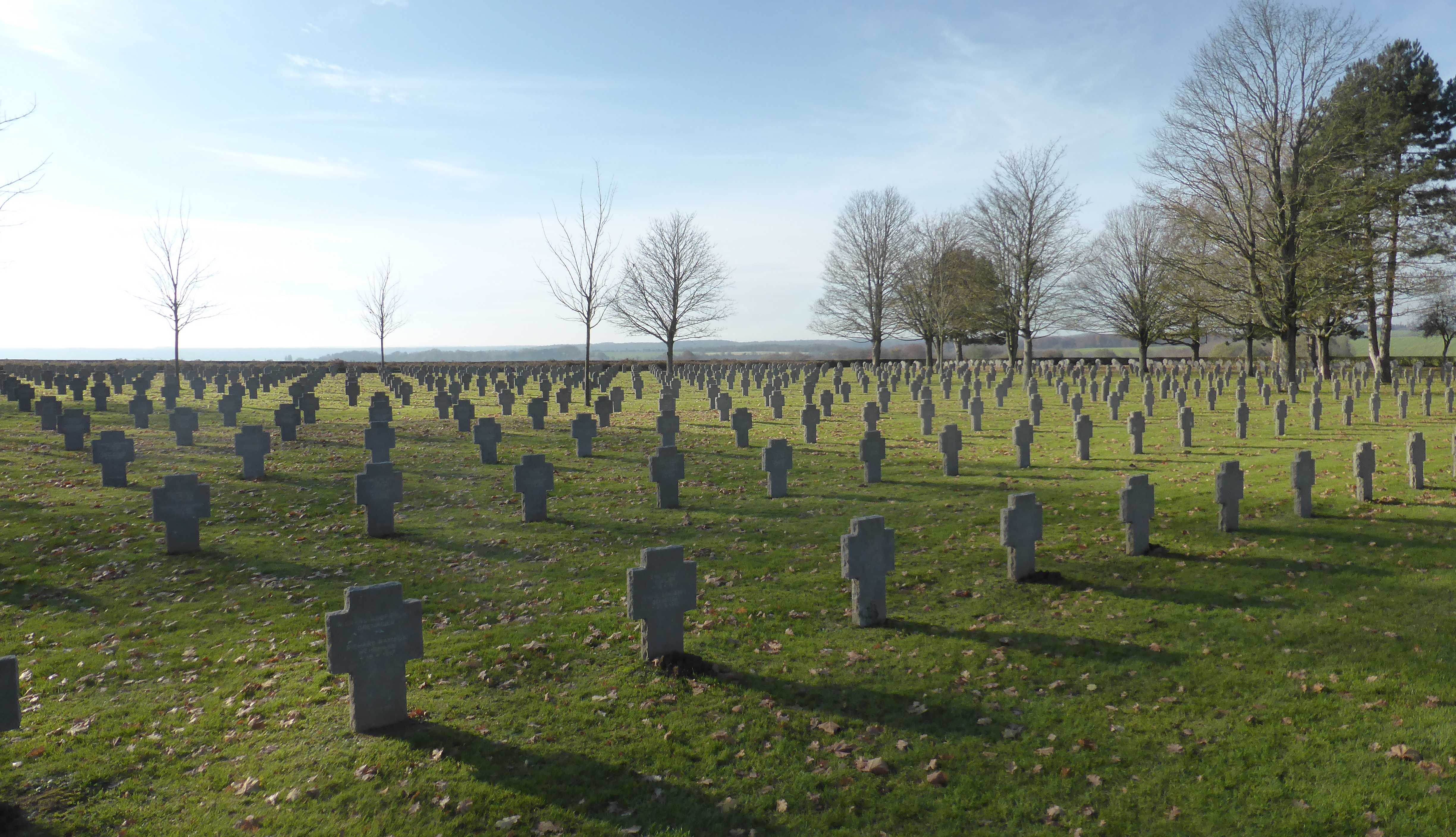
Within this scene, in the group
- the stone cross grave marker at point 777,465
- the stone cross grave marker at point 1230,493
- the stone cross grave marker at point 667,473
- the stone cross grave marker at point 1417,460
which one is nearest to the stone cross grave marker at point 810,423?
the stone cross grave marker at point 777,465

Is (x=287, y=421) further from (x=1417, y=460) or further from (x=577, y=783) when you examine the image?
(x=1417, y=460)

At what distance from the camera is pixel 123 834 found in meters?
3.97

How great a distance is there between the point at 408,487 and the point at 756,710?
8.78 m

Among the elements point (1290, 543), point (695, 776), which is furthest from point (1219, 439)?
point (695, 776)

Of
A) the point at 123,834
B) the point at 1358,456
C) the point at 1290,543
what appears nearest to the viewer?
the point at 123,834

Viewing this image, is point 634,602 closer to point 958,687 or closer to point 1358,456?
point 958,687

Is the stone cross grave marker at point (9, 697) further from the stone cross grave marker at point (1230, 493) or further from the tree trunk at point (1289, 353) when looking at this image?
the tree trunk at point (1289, 353)

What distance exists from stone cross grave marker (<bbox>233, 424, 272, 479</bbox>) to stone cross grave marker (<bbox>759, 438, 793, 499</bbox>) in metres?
8.19

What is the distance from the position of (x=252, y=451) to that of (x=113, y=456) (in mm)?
1819

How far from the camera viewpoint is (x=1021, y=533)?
759cm

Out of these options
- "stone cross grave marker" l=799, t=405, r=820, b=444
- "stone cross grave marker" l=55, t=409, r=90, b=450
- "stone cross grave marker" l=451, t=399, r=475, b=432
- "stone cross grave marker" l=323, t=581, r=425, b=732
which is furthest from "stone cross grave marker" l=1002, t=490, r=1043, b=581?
"stone cross grave marker" l=55, t=409, r=90, b=450

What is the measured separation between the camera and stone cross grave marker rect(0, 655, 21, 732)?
4.07m

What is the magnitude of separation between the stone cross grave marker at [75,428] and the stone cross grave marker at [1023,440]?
1706cm

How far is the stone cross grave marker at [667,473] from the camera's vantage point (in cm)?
1088
